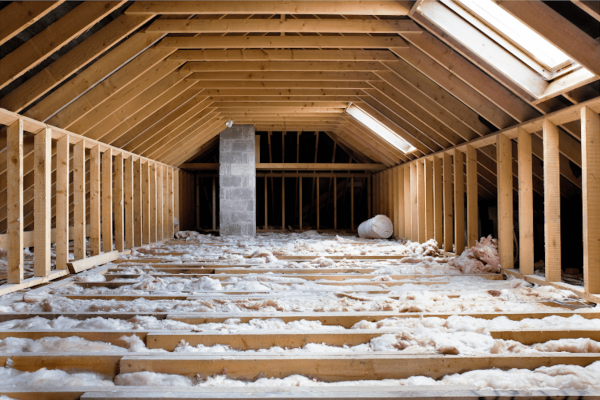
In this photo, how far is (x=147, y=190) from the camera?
7574mm

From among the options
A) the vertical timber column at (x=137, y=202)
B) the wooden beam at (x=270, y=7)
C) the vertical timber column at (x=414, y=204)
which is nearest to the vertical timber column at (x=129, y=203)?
the vertical timber column at (x=137, y=202)

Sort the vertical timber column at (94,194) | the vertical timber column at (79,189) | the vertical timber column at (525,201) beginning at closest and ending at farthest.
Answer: the vertical timber column at (525,201) < the vertical timber column at (79,189) < the vertical timber column at (94,194)

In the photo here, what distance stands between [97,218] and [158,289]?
234 cm

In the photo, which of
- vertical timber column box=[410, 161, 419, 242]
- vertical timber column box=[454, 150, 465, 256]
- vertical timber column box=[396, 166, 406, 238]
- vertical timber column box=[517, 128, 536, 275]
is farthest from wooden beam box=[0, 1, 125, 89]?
vertical timber column box=[396, 166, 406, 238]

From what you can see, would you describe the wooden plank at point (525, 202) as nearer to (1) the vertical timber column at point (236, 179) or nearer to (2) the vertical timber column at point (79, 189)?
(2) the vertical timber column at point (79, 189)

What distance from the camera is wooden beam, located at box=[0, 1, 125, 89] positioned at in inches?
131

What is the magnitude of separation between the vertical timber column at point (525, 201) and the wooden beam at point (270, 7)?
1.78 metres

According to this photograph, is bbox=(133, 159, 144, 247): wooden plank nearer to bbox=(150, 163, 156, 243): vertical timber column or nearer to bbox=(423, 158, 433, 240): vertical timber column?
bbox=(150, 163, 156, 243): vertical timber column

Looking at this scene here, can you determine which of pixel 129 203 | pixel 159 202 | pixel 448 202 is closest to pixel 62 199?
pixel 129 203

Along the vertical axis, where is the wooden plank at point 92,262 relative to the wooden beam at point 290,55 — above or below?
below

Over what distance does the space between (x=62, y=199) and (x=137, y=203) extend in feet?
8.38

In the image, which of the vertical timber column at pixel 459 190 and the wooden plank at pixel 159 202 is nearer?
the vertical timber column at pixel 459 190

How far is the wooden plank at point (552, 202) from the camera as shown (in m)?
3.85

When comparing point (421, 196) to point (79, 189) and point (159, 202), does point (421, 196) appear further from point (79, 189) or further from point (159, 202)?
point (79, 189)
